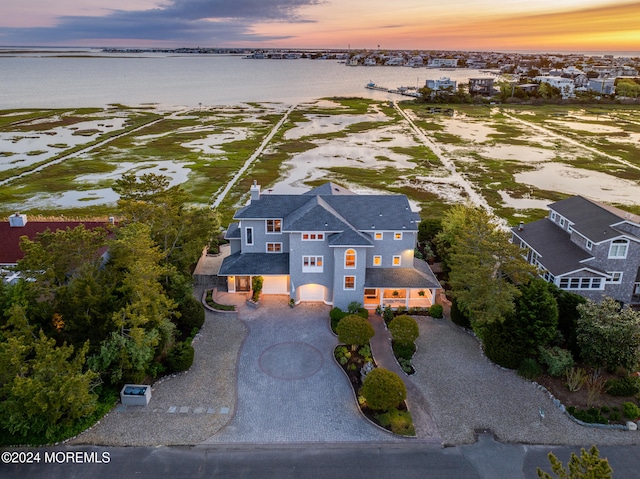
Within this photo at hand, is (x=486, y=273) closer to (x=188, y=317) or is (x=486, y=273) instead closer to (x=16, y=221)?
(x=188, y=317)

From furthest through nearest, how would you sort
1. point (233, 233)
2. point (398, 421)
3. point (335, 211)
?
point (233, 233)
point (335, 211)
point (398, 421)

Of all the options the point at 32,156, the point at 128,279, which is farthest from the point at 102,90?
the point at 128,279

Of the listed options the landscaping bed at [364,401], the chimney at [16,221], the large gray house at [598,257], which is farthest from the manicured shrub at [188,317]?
the large gray house at [598,257]

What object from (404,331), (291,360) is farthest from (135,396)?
(404,331)

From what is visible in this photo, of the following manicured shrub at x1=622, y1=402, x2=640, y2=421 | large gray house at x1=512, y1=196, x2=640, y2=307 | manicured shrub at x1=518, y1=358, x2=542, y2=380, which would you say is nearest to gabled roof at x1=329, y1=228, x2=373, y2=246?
large gray house at x1=512, y1=196, x2=640, y2=307

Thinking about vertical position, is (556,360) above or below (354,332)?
below

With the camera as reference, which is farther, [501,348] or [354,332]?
[354,332]

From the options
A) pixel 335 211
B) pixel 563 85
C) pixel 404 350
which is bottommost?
pixel 404 350
